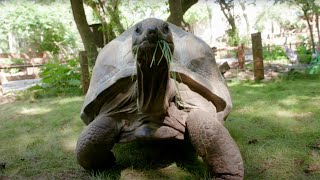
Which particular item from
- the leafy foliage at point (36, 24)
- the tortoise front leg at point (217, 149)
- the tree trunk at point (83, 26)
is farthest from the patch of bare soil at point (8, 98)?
the leafy foliage at point (36, 24)

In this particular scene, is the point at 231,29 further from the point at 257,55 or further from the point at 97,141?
the point at 97,141

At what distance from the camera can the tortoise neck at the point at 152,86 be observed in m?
1.70

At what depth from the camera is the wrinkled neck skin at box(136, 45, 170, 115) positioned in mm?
1652

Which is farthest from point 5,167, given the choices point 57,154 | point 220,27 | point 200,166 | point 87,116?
point 220,27

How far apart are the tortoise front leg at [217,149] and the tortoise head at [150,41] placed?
0.53 m

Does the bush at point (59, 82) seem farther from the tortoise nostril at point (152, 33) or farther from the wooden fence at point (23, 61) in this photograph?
the tortoise nostril at point (152, 33)

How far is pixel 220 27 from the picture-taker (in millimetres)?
Result: 33000

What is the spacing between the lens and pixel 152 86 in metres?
1.80

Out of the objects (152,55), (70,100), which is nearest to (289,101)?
(152,55)

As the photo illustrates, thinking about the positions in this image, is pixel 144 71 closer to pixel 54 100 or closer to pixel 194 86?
pixel 194 86

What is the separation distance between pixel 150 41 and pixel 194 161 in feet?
3.47

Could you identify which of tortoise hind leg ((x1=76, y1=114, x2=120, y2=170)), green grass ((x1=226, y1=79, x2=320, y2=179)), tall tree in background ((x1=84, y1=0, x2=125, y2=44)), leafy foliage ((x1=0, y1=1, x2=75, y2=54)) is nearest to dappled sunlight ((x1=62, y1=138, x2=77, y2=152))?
tortoise hind leg ((x1=76, y1=114, x2=120, y2=170))

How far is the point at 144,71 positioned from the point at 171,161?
2.86ft

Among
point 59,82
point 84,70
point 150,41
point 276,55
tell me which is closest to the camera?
point 150,41
